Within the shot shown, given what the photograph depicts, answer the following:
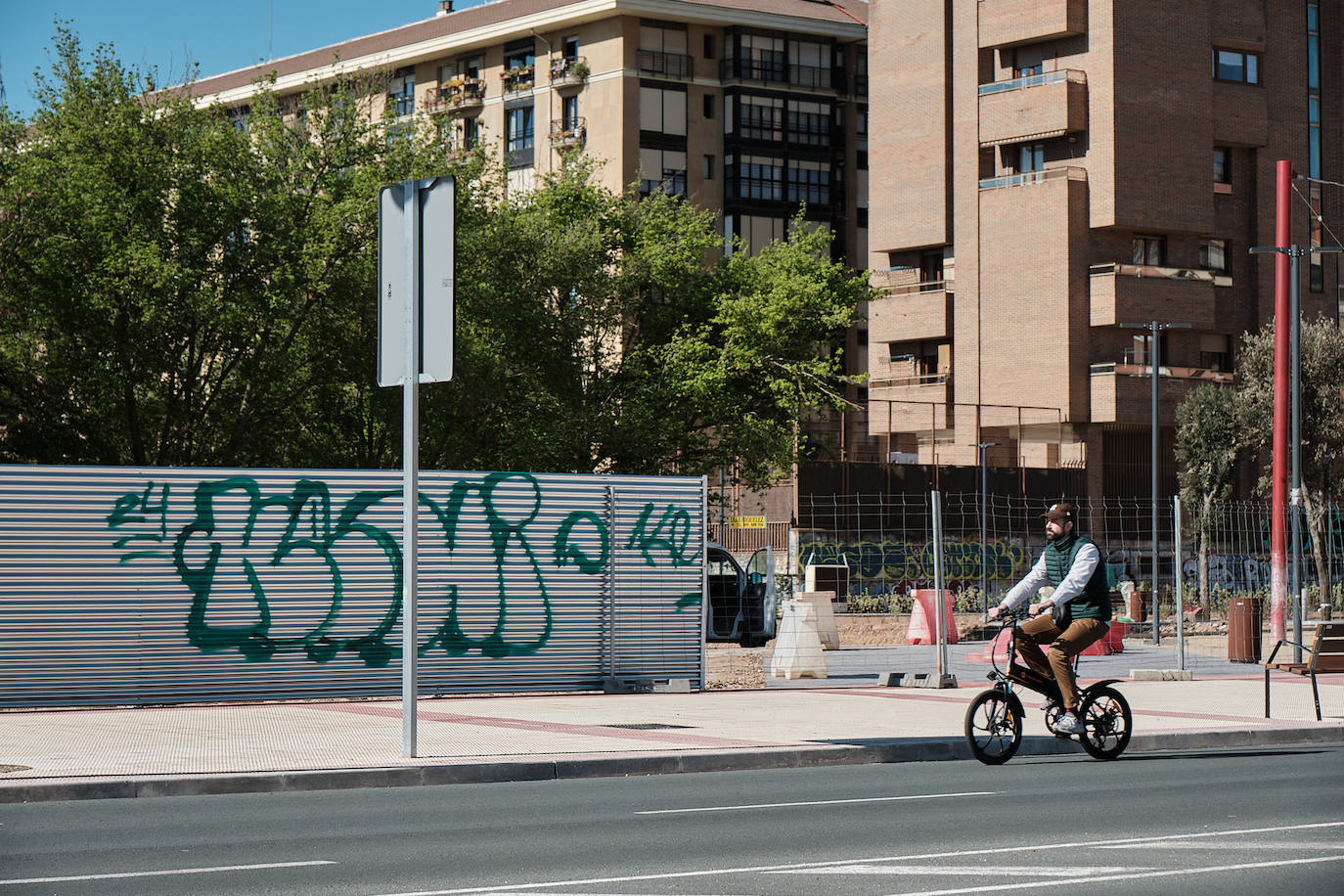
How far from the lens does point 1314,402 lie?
5475 cm

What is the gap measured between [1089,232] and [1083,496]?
30.4 feet

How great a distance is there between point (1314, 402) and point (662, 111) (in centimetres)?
3377

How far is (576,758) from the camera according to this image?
12.8 m

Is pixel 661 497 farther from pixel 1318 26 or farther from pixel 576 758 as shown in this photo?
pixel 1318 26

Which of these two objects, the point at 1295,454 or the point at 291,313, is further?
the point at 291,313

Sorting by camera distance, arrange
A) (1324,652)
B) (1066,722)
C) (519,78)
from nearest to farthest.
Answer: (1066,722), (1324,652), (519,78)

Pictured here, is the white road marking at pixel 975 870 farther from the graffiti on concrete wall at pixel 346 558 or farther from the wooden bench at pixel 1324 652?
the graffiti on concrete wall at pixel 346 558

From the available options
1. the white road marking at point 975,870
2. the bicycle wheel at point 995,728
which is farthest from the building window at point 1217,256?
the white road marking at point 975,870

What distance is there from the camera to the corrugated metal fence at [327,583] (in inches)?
656

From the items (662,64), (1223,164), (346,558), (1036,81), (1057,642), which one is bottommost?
(1057,642)

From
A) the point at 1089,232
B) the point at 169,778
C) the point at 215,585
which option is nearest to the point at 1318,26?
the point at 1089,232

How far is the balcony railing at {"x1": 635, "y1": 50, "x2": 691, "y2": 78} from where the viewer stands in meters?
77.2

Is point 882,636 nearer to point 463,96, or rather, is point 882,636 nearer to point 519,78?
point 519,78

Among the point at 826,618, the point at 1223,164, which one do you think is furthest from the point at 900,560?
the point at 1223,164
